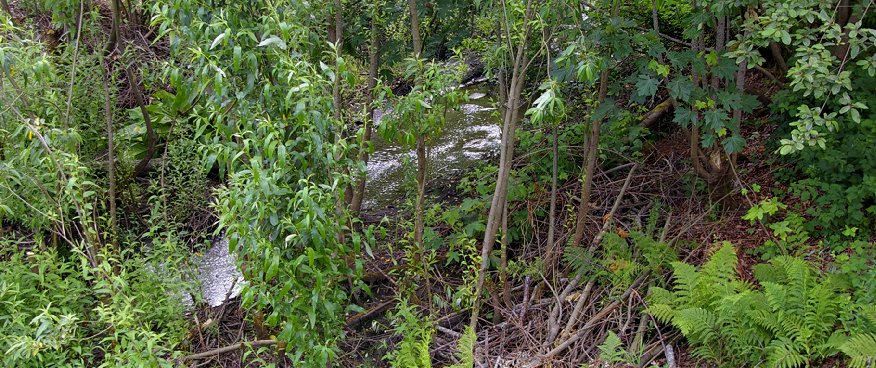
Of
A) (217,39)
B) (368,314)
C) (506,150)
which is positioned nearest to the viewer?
(217,39)

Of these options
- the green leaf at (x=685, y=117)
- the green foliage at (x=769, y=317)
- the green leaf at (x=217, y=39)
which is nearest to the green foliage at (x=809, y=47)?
the green leaf at (x=685, y=117)

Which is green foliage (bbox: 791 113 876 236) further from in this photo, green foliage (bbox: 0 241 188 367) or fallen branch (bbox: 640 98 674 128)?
green foliage (bbox: 0 241 188 367)

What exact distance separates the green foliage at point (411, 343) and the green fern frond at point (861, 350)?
7.60ft

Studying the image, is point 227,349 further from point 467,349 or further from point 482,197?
point 482,197

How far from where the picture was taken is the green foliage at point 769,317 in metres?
3.64

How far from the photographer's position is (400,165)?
754 centimetres

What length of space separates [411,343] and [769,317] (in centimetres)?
218

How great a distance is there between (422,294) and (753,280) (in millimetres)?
2390

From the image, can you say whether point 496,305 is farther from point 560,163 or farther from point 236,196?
point 236,196

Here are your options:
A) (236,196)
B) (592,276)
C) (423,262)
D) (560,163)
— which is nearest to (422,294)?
(423,262)

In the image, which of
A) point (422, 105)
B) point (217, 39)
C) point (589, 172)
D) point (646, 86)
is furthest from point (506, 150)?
point (217, 39)

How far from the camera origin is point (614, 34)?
430 centimetres

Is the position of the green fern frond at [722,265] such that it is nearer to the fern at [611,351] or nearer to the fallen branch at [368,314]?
the fern at [611,351]

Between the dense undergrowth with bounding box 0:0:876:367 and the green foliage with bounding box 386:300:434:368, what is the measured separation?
0.09 feet
